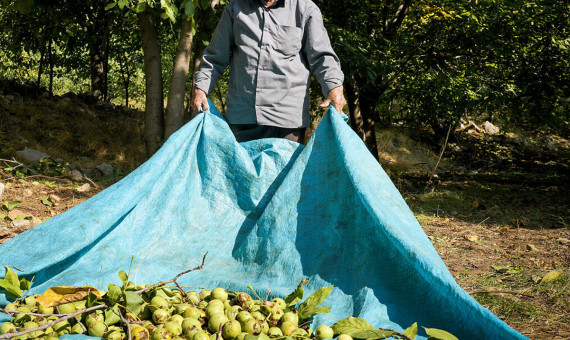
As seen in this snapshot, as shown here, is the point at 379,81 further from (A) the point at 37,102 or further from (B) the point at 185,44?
(A) the point at 37,102

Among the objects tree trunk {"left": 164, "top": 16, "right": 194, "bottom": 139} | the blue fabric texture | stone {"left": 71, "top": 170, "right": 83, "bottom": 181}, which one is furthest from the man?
stone {"left": 71, "top": 170, "right": 83, "bottom": 181}

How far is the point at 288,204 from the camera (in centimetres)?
274

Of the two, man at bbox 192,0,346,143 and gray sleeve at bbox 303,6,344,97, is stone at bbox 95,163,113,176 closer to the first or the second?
man at bbox 192,0,346,143

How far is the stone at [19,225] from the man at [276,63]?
5.83 ft

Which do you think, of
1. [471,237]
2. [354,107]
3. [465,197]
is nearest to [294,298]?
[471,237]

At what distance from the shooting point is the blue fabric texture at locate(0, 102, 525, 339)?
2227mm

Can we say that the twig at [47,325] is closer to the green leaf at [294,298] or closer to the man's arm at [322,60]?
the green leaf at [294,298]

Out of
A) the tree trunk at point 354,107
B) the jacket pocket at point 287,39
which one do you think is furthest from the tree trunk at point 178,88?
the tree trunk at point 354,107

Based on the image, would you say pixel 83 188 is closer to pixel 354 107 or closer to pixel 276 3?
pixel 276 3

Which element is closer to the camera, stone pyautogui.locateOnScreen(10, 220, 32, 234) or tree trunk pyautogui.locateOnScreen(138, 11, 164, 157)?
stone pyautogui.locateOnScreen(10, 220, 32, 234)

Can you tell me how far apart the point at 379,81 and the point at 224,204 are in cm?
593

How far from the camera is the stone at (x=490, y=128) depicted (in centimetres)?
1582

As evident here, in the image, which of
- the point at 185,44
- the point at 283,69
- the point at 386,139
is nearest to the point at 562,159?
the point at 386,139

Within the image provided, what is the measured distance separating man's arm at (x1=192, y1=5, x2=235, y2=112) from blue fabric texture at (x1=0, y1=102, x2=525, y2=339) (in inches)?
8.0
